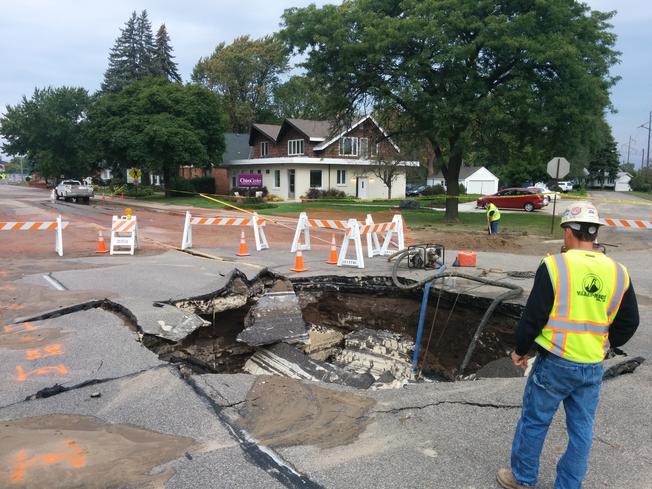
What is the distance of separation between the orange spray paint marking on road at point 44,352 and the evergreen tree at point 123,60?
70239 millimetres

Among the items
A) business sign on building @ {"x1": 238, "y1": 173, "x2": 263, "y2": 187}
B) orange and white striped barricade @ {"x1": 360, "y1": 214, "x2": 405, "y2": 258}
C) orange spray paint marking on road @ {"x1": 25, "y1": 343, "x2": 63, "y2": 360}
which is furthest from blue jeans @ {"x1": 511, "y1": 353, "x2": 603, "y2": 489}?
business sign on building @ {"x1": 238, "y1": 173, "x2": 263, "y2": 187}

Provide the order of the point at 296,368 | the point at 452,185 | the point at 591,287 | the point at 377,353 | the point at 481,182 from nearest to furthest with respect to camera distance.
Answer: the point at 591,287 < the point at 296,368 < the point at 377,353 < the point at 452,185 < the point at 481,182

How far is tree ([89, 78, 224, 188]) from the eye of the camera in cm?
4019

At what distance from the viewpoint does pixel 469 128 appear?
2338cm

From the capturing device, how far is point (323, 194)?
43.5m

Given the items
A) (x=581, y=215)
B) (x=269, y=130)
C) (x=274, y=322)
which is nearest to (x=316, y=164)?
(x=269, y=130)

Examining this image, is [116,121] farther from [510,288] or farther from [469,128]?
[510,288]

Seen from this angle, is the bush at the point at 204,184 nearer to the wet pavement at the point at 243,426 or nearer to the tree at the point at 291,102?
the tree at the point at 291,102

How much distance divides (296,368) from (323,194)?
124 ft

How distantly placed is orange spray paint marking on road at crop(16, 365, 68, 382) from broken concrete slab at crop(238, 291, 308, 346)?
2.28 meters

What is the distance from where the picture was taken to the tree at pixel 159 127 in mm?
40188

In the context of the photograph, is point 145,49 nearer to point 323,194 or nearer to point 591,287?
point 323,194

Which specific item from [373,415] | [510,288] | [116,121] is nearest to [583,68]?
[510,288]

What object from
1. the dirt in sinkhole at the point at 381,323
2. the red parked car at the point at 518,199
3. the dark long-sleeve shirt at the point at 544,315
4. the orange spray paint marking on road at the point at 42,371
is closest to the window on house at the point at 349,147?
the red parked car at the point at 518,199
